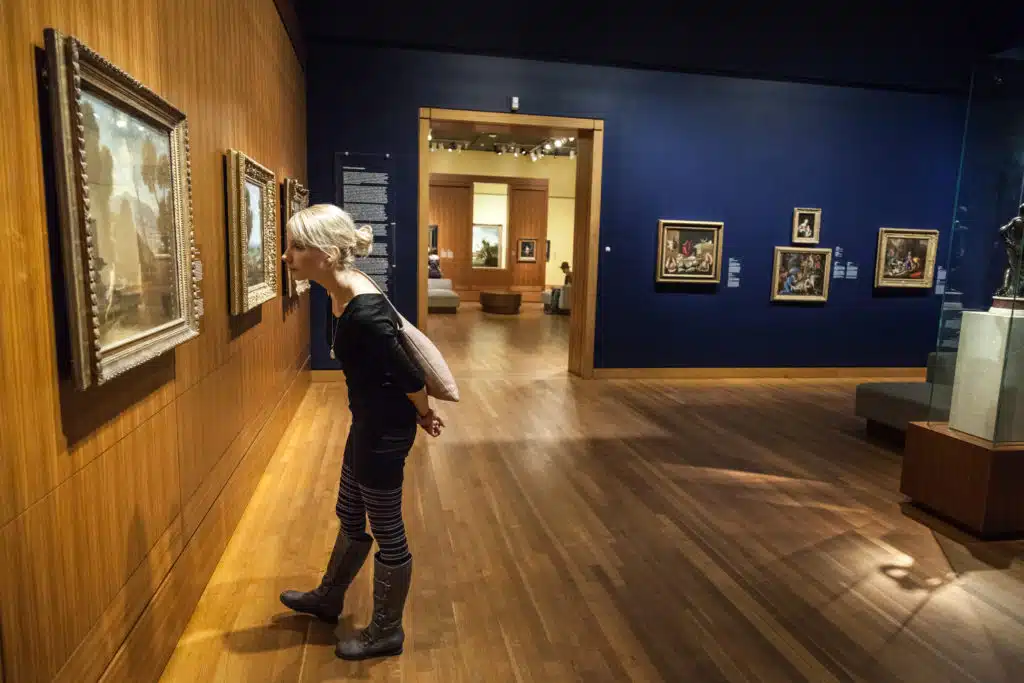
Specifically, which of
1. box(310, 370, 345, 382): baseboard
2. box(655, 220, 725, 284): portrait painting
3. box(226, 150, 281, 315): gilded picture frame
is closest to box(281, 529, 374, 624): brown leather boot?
box(226, 150, 281, 315): gilded picture frame

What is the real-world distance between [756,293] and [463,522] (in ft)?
22.3

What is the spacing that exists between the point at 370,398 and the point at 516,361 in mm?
7785

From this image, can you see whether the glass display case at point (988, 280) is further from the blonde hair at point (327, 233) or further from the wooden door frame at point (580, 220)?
the wooden door frame at point (580, 220)

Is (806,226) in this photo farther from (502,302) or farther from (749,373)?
(502,302)

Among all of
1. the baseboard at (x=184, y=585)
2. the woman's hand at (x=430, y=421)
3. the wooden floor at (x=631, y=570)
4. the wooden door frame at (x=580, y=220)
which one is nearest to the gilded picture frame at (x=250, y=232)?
the baseboard at (x=184, y=585)

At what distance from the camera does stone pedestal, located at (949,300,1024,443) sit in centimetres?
419

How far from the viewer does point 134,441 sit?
7.76 ft

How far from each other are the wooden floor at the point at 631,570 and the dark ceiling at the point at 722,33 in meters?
4.99

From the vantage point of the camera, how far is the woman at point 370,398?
2.48m

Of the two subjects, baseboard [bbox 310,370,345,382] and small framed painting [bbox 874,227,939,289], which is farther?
small framed painting [bbox 874,227,939,289]

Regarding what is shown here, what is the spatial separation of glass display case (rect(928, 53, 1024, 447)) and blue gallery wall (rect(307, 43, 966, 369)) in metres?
4.55

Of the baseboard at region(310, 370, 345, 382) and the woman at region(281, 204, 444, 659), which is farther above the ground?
the woman at region(281, 204, 444, 659)

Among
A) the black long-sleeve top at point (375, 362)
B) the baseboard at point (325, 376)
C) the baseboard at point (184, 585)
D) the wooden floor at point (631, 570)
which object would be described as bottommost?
the wooden floor at point (631, 570)

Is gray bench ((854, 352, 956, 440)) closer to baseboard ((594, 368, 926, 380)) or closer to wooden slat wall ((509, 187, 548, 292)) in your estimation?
baseboard ((594, 368, 926, 380))
